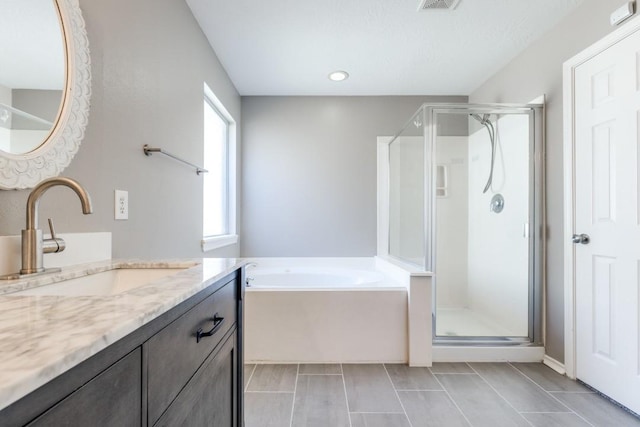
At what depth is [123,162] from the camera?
1.36 m

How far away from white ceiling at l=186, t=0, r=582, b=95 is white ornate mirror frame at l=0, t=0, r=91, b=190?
118 centimetres

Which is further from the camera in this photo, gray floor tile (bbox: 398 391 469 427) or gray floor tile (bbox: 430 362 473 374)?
gray floor tile (bbox: 430 362 473 374)

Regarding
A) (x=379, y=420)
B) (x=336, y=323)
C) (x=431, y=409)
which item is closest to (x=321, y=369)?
(x=336, y=323)

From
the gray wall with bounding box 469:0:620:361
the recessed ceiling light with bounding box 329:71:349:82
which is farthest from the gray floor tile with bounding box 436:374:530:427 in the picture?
the recessed ceiling light with bounding box 329:71:349:82

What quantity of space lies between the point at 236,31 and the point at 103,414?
2.43 meters

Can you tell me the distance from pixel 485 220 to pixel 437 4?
1.82 m

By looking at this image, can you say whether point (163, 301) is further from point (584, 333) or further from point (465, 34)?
point (465, 34)

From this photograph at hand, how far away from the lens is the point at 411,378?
6.68 feet

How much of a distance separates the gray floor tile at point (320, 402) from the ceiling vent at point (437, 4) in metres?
2.35

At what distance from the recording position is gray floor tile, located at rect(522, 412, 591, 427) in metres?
1.58

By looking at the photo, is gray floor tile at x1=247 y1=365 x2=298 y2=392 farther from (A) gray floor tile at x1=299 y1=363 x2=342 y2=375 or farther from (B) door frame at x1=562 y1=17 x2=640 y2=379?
(B) door frame at x1=562 y1=17 x2=640 y2=379

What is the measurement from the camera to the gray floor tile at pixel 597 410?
1.60 m

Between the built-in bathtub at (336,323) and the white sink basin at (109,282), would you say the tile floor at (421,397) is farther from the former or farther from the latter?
the white sink basin at (109,282)

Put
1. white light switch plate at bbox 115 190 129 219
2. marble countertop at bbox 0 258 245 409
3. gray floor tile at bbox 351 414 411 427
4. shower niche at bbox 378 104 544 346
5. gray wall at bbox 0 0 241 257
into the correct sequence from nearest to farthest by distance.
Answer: marble countertop at bbox 0 258 245 409 → gray wall at bbox 0 0 241 257 → white light switch plate at bbox 115 190 129 219 → gray floor tile at bbox 351 414 411 427 → shower niche at bbox 378 104 544 346
